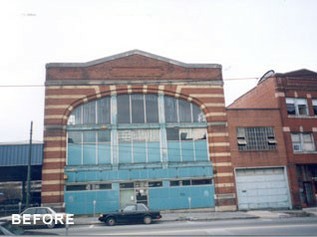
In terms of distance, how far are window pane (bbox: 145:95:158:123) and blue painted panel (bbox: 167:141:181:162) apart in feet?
7.97

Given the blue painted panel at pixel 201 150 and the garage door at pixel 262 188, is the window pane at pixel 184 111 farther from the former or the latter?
the garage door at pixel 262 188

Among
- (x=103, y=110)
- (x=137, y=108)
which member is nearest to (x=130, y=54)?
(x=137, y=108)

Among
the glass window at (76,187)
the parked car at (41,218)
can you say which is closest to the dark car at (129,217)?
the parked car at (41,218)

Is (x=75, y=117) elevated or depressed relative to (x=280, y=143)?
elevated

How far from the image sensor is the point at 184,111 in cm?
2917

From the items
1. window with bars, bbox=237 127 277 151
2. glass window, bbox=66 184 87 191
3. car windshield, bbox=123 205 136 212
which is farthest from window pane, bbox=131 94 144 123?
car windshield, bbox=123 205 136 212

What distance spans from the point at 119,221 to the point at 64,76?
542 inches

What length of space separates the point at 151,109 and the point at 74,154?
7610mm

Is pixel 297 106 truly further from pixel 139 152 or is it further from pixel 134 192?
pixel 134 192

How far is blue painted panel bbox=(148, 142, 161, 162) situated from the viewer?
90.4 feet

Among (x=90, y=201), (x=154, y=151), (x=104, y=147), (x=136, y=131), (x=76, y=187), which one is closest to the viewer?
(x=90, y=201)

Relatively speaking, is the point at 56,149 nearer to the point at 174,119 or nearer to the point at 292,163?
the point at 174,119

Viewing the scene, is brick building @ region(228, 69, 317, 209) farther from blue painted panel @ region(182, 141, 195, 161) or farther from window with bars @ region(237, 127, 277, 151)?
blue painted panel @ region(182, 141, 195, 161)

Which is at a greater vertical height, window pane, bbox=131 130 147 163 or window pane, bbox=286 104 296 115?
window pane, bbox=286 104 296 115
